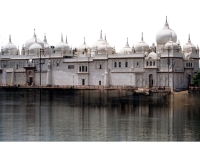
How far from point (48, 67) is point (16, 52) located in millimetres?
8598

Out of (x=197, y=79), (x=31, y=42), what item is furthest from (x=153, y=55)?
(x=31, y=42)

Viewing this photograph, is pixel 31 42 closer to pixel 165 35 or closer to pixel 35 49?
pixel 35 49

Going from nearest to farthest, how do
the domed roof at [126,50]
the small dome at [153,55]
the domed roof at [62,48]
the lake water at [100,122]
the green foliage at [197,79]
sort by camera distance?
the lake water at [100,122]
the green foliage at [197,79]
the small dome at [153,55]
the domed roof at [126,50]
the domed roof at [62,48]

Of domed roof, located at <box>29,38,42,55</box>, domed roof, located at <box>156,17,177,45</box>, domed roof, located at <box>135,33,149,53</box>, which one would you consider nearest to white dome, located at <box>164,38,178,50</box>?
domed roof, located at <box>156,17,177,45</box>

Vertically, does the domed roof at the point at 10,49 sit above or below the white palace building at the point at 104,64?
above

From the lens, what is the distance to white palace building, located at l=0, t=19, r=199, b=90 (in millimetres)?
53031

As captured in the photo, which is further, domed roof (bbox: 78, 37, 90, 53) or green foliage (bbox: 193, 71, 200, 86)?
domed roof (bbox: 78, 37, 90, 53)

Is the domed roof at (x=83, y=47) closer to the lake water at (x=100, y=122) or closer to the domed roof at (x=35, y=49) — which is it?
the domed roof at (x=35, y=49)

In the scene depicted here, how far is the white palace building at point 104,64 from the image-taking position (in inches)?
2088

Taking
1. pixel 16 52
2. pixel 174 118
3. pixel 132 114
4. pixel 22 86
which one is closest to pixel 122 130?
pixel 174 118

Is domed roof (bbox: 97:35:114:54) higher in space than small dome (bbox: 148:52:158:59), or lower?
higher

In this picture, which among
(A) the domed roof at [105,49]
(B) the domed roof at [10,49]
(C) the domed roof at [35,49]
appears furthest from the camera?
(B) the domed roof at [10,49]

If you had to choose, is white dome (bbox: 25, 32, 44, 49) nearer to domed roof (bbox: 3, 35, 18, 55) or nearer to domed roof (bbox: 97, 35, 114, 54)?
domed roof (bbox: 3, 35, 18, 55)

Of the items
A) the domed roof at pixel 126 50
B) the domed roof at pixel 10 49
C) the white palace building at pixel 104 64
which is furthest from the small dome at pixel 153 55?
the domed roof at pixel 10 49
